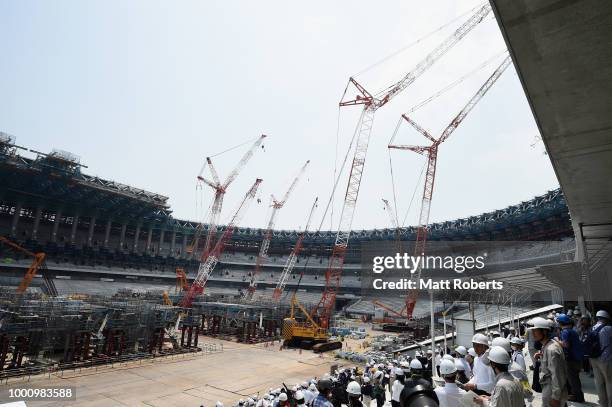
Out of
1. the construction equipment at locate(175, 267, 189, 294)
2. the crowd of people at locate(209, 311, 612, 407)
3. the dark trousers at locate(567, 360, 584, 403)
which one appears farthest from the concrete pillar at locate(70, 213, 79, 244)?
the dark trousers at locate(567, 360, 584, 403)

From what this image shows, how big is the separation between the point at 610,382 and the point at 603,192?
15.1 ft

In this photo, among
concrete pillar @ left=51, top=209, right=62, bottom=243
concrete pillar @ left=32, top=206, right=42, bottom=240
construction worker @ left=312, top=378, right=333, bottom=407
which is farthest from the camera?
concrete pillar @ left=51, top=209, right=62, bottom=243

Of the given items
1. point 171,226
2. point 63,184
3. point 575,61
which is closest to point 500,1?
point 575,61

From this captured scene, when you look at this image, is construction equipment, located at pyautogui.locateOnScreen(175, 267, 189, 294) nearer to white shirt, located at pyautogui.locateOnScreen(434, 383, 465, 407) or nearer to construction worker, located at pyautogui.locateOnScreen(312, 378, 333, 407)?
construction worker, located at pyautogui.locateOnScreen(312, 378, 333, 407)

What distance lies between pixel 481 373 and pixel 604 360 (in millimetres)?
2638

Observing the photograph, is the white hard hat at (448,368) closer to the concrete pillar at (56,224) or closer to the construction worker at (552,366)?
the construction worker at (552,366)

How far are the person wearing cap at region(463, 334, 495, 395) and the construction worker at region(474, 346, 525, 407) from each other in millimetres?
1800

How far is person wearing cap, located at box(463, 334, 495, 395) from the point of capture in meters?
5.72

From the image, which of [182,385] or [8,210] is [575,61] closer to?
[182,385]

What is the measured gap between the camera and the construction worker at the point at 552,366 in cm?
509

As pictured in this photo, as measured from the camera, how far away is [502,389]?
385cm

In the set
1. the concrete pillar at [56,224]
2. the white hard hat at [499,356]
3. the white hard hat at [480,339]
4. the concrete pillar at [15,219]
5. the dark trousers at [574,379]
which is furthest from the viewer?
the concrete pillar at [56,224]

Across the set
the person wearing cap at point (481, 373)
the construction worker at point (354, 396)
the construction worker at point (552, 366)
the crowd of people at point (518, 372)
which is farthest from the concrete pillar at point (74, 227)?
the construction worker at point (552, 366)

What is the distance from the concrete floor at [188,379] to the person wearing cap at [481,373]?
17918 millimetres
